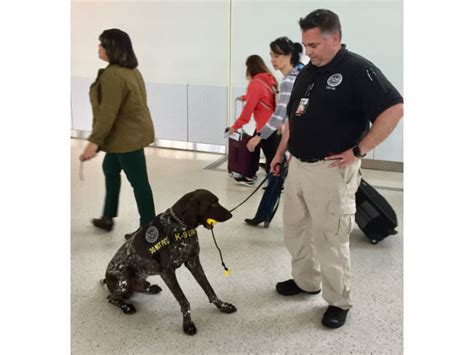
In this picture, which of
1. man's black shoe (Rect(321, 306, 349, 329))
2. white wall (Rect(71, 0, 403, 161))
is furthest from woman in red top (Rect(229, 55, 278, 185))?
man's black shoe (Rect(321, 306, 349, 329))

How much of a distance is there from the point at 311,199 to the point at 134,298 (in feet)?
2.72

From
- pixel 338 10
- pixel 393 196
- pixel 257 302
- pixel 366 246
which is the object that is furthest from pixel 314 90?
pixel 366 246

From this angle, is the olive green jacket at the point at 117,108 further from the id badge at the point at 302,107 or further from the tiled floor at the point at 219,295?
the id badge at the point at 302,107

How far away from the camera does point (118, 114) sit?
1646 millimetres

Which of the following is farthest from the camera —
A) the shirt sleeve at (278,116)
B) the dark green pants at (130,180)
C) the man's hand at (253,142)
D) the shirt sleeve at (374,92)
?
the shirt sleeve at (278,116)

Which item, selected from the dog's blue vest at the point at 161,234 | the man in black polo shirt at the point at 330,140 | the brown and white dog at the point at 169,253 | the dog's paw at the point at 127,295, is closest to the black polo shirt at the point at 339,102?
the man in black polo shirt at the point at 330,140

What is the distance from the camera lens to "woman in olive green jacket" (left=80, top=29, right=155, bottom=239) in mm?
1611

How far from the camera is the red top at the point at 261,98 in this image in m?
2.49

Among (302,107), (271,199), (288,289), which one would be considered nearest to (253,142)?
(271,199)

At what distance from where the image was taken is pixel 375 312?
1.99m

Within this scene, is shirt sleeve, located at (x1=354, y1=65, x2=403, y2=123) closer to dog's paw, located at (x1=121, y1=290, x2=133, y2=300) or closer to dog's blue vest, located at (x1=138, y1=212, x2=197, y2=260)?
dog's blue vest, located at (x1=138, y1=212, x2=197, y2=260)

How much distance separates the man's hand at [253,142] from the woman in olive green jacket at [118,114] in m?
0.65

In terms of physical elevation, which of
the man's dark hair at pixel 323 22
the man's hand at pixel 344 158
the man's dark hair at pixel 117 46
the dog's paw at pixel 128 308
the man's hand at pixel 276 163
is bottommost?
the dog's paw at pixel 128 308
